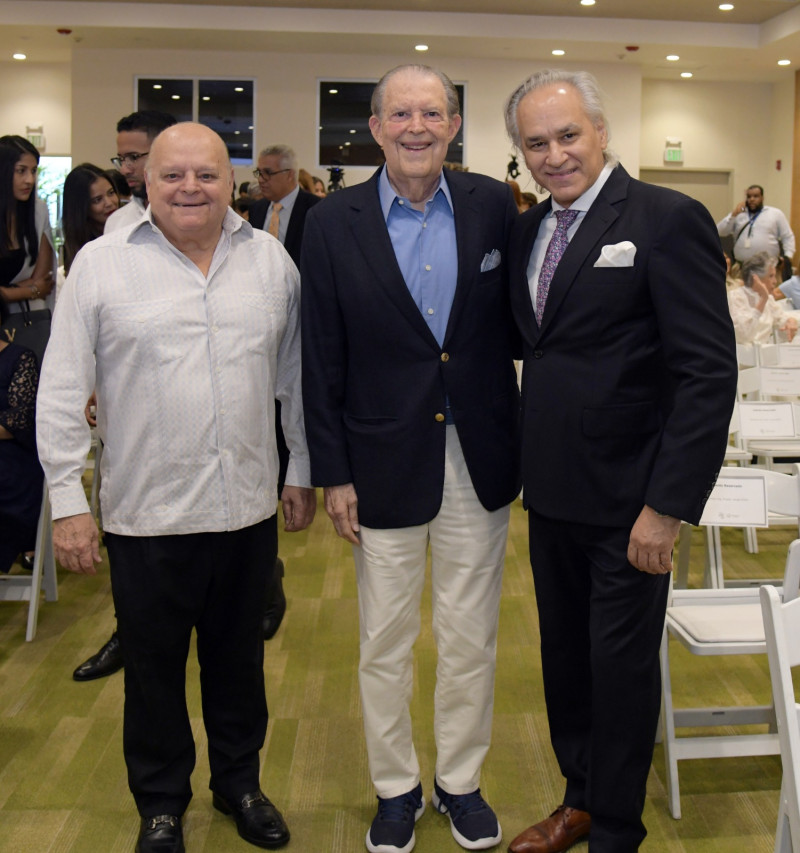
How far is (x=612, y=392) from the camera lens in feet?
6.98

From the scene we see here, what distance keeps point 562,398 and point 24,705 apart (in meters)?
2.23

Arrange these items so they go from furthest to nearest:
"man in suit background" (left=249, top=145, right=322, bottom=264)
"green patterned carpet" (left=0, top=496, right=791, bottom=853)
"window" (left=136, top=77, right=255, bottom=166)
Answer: "window" (left=136, top=77, right=255, bottom=166), "man in suit background" (left=249, top=145, right=322, bottom=264), "green patterned carpet" (left=0, top=496, right=791, bottom=853)

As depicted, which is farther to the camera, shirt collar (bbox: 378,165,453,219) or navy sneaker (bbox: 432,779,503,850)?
navy sneaker (bbox: 432,779,503,850)

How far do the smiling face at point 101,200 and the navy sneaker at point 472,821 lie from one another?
2.33m

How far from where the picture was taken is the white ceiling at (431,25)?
38.4 ft

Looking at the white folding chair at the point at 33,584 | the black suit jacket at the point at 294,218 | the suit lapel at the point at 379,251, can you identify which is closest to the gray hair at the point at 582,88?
the suit lapel at the point at 379,251

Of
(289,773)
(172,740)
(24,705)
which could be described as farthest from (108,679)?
(172,740)

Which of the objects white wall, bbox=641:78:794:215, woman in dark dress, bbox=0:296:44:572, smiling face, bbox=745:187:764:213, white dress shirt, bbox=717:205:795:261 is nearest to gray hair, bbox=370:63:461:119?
woman in dark dress, bbox=0:296:44:572

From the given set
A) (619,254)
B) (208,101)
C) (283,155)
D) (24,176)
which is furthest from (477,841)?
(208,101)

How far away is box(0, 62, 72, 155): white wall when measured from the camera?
14633mm

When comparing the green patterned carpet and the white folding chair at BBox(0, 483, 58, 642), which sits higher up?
the white folding chair at BBox(0, 483, 58, 642)

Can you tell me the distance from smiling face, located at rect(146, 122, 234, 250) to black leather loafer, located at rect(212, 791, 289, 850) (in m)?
1.44

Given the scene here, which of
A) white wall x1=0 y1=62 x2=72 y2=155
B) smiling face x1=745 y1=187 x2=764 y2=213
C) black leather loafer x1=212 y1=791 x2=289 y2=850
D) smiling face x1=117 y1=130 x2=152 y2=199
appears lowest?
black leather loafer x1=212 y1=791 x2=289 y2=850

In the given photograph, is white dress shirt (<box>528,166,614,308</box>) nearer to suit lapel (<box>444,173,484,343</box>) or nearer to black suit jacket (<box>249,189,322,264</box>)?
suit lapel (<box>444,173,484,343</box>)
